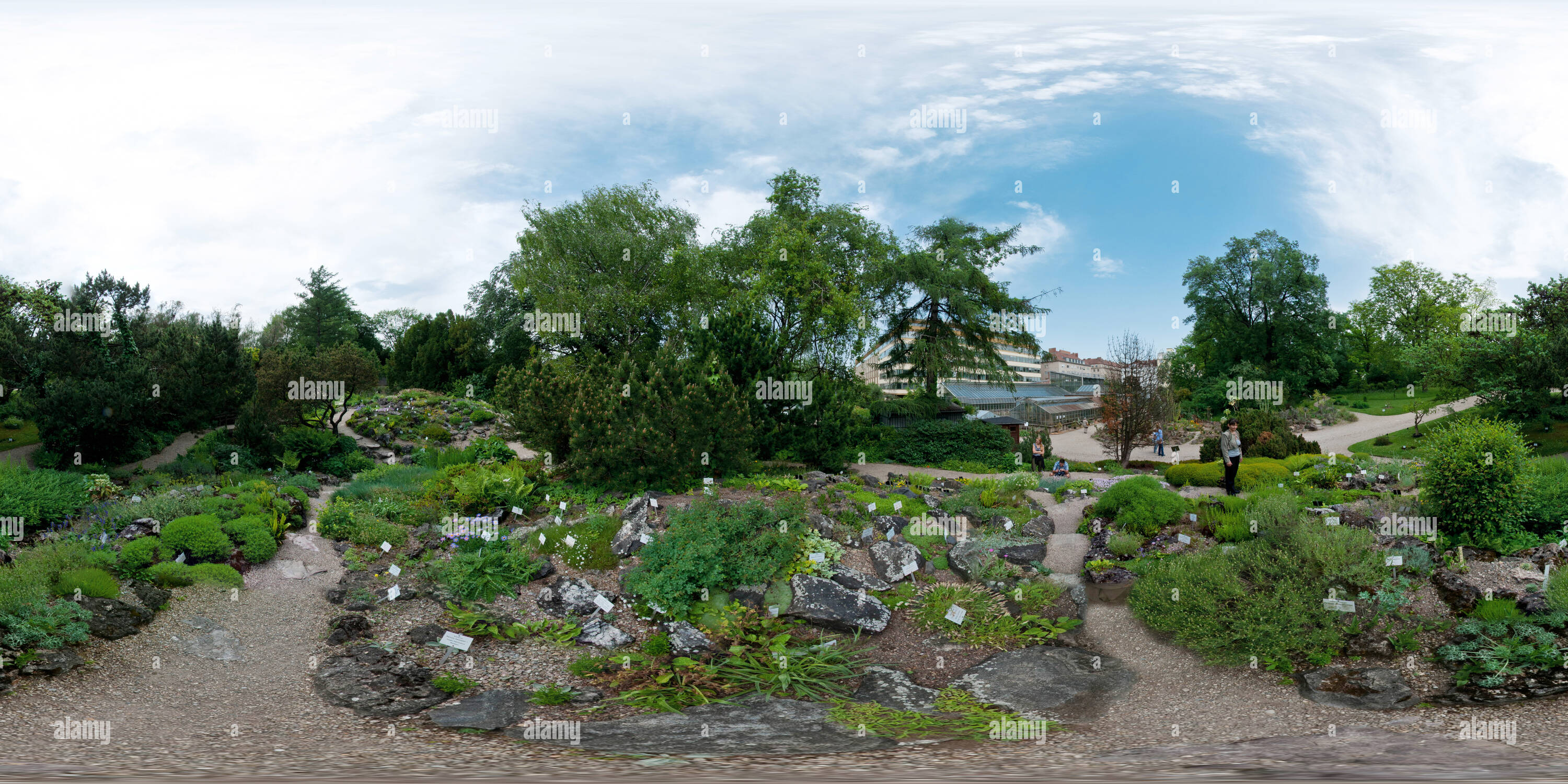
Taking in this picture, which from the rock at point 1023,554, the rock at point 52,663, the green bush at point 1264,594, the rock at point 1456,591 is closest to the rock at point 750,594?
the rock at point 1023,554

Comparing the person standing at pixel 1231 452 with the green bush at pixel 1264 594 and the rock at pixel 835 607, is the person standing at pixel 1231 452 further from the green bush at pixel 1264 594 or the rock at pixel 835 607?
the rock at pixel 835 607

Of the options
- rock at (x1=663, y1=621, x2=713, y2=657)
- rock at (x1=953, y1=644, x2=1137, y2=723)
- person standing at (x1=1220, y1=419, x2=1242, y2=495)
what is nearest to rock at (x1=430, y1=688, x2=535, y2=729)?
rock at (x1=663, y1=621, x2=713, y2=657)

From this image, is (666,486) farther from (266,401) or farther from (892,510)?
(266,401)

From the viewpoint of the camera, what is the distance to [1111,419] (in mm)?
25344

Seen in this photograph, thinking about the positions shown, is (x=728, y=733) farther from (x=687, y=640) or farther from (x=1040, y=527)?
(x=1040, y=527)

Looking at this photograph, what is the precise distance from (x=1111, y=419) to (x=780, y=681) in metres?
20.8

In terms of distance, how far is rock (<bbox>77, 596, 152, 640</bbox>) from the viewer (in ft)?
26.7

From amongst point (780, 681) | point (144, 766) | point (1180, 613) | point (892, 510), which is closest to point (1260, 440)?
point (892, 510)

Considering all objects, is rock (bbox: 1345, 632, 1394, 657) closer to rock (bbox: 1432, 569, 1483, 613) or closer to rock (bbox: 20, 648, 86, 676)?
rock (bbox: 1432, 569, 1483, 613)

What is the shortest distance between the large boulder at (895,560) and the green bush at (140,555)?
30.5 ft

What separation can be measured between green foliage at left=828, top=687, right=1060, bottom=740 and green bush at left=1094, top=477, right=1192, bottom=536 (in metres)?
5.36

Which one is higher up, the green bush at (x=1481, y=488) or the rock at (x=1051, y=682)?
the green bush at (x=1481, y=488)

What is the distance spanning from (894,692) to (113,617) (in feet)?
27.4

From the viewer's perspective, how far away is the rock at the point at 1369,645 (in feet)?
25.5
